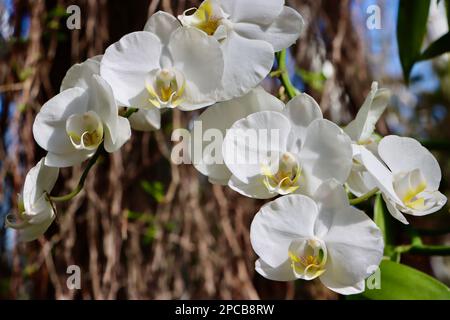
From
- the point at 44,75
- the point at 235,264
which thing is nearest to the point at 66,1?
the point at 44,75

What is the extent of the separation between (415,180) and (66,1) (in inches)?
29.2

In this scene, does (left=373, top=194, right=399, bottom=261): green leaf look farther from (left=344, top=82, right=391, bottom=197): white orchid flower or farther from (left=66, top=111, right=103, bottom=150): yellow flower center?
(left=66, top=111, right=103, bottom=150): yellow flower center

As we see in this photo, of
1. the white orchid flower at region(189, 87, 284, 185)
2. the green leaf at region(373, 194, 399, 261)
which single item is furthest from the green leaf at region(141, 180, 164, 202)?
the white orchid flower at region(189, 87, 284, 185)

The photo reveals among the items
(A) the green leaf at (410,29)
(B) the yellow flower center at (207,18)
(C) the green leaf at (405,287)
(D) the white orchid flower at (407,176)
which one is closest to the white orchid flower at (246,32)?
(B) the yellow flower center at (207,18)

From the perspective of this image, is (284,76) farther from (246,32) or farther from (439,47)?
(439,47)

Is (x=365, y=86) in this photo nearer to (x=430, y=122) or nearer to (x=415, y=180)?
(x=415, y=180)

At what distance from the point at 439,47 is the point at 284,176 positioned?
1.48 feet

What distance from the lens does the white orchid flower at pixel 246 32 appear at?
1.34 ft

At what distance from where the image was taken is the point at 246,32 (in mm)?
433

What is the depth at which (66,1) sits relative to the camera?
3.15ft

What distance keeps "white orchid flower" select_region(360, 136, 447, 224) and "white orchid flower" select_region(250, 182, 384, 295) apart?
37 millimetres

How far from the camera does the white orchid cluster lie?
1.31ft

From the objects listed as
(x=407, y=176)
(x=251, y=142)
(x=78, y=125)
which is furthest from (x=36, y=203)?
(x=407, y=176)

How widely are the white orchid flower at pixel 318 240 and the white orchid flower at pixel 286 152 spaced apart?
15 millimetres
